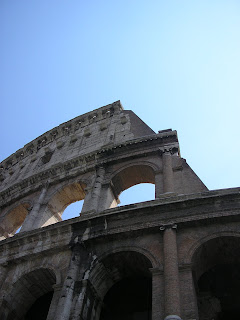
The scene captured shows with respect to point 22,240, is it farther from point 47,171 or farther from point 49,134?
point 49,134

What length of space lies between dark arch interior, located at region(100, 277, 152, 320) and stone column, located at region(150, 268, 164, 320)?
66.8 inches

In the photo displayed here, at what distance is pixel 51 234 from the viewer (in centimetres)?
1204

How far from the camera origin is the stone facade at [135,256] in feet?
31.8

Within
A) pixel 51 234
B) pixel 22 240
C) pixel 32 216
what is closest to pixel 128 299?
pixel 51 234

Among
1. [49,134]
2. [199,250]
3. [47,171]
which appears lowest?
[199,250]

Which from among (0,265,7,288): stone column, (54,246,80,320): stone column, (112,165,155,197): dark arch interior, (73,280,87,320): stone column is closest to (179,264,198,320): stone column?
(73,280,87,320): stone column

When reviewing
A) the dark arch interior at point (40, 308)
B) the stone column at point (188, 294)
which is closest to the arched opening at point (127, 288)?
the stone column at point (188, 294)

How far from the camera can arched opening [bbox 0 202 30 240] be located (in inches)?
654

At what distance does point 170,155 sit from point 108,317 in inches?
262

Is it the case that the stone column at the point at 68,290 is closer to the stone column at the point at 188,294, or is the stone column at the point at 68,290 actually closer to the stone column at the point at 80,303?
the stone column at the point at 80,303

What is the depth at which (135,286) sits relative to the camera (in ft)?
37.5

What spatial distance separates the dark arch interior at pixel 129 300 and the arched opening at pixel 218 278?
1.65 meters

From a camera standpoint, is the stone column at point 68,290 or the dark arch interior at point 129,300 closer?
the stone column at point 68,290

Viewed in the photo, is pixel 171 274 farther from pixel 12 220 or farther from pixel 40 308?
pixel 12 220
